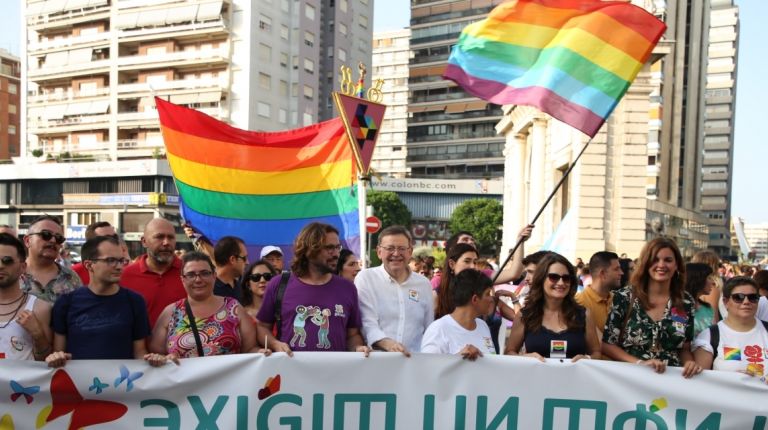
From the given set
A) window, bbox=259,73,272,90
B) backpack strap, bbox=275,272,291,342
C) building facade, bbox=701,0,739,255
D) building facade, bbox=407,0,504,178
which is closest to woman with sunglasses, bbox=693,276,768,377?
backpack strap, bbox=275,272,291,342

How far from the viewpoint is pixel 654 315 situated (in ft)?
15.4

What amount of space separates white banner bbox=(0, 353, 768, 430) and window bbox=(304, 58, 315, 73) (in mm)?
56624

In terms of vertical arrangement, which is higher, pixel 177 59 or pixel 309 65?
pixel 309 65

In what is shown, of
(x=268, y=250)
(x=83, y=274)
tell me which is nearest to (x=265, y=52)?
(x=268, y=250)

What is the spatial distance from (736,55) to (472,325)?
127130mm

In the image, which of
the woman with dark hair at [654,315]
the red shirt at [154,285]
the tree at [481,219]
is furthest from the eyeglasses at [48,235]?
the tree at [481,219]

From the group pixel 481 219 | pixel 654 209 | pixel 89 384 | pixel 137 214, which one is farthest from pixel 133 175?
pixel 89 384

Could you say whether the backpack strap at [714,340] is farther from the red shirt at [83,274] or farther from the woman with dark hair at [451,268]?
the red shirt at [83,274]

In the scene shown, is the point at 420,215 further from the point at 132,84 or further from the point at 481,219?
the point at 132,84

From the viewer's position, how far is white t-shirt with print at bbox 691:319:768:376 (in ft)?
15.4

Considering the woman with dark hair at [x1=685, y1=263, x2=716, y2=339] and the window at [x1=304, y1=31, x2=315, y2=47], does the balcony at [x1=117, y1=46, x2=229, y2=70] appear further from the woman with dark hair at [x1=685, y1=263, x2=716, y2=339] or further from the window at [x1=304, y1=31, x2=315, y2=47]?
the woman with dark hair at [x1=685, y1=263, x2=716, y2=339]

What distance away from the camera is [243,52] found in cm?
5328

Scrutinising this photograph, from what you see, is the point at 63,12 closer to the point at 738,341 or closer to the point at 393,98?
the point at 393,98

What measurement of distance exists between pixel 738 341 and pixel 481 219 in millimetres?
65436
